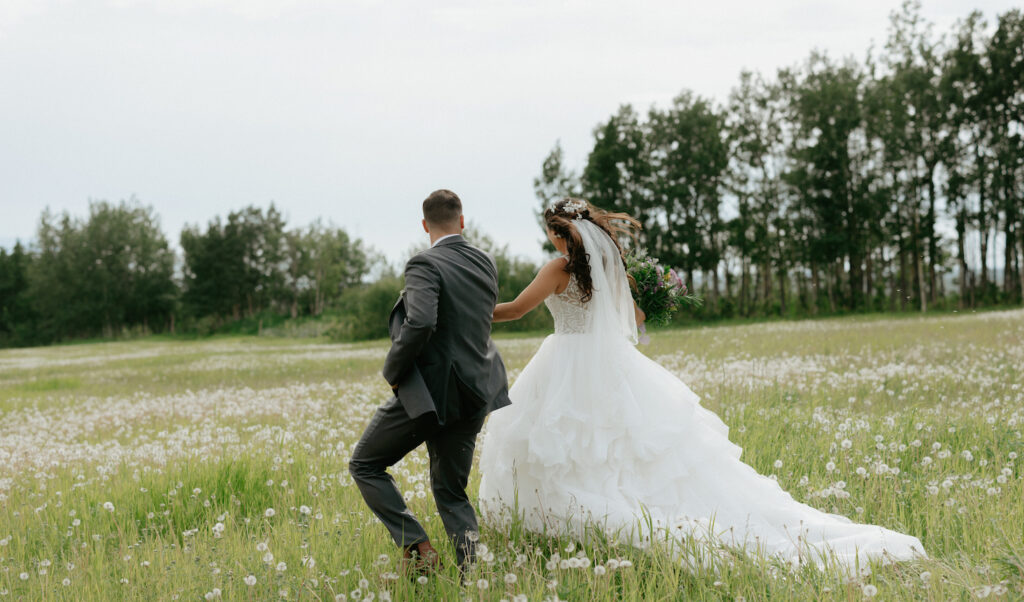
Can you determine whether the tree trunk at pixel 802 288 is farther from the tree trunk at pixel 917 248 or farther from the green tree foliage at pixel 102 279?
the green tree foliage at pixel 102 279

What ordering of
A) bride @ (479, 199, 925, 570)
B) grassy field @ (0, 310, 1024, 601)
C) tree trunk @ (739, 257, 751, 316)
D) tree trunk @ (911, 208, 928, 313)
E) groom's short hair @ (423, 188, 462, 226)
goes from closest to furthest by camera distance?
grassy field @ (0, 310, 1024, 601)
bride @ (479, 199, 925, 570)
groom's short hair @ (423, 188, 462, 226)
tree trunk @ (911, 208, 928, 313)
tree trunk @ (739, 257, 751, 316)

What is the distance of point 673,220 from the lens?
5816 centimetres

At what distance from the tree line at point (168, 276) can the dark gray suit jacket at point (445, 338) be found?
84.0m

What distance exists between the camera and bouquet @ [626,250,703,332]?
20.3 feet

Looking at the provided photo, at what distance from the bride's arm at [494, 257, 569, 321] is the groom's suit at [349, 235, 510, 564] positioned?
0.65 m

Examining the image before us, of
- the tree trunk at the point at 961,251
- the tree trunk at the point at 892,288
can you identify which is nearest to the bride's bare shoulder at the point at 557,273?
the tree trunk at the point at 892,288

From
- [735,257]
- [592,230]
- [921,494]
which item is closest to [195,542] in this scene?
A: [592,230]

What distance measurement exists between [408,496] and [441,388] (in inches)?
84.6

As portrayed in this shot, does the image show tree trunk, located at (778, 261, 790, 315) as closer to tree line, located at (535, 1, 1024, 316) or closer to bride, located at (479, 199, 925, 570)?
tree line, located at (535, 1, 1024, 316)

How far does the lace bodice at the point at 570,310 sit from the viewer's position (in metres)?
5.52

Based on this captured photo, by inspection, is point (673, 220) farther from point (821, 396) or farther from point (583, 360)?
point (583, 360)

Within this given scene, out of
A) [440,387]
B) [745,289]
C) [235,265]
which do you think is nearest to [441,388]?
[440,387]

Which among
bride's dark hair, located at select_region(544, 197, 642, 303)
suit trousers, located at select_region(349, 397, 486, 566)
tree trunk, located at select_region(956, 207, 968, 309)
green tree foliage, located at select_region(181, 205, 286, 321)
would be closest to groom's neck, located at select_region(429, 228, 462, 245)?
bride's dark hair, located at select_region(544, 197, 642, 303)

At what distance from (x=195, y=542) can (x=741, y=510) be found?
4.31m
